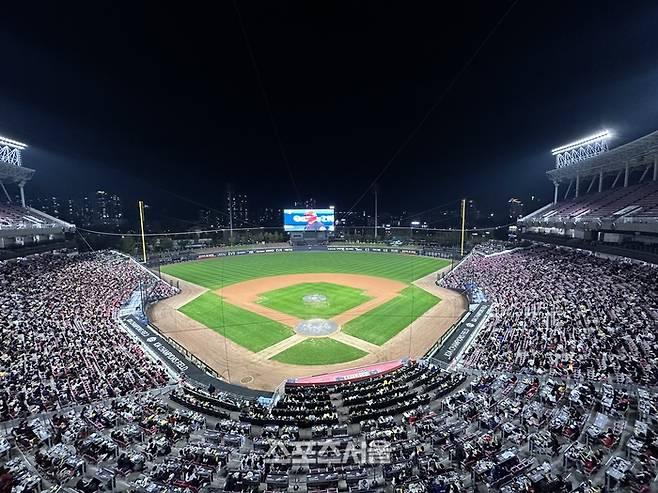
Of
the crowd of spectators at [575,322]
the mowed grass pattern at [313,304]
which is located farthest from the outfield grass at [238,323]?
the crowd of spectators at [575,322]

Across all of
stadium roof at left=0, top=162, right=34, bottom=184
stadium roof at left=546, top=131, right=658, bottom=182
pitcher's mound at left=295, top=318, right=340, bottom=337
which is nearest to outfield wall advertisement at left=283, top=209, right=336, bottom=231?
stadium roof at left=0, top=162, right=34, bottom=184

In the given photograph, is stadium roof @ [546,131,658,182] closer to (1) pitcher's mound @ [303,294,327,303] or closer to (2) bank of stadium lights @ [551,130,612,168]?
(2) bank of stadium lights @ [551,130,612,168]

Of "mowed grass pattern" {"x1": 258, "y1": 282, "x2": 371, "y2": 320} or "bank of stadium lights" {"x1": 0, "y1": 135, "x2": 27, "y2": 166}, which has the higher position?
"bank of stadium lights" {"x1": 0, "y1": 135, "x2": 27, "y2": 166}

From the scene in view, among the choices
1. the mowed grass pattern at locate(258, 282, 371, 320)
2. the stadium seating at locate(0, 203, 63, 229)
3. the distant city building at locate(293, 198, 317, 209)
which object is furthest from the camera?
the distant city building at locate(293, 198, 317, 209)

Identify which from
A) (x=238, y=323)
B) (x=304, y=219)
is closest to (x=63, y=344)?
(x=238, y=323)

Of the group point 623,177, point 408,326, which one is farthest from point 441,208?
point 408,326

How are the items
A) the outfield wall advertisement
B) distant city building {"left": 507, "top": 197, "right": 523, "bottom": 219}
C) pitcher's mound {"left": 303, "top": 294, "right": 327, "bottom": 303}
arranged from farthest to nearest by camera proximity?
distant city building {"left": 507, "top": 197, "right": 523, "bottom": 219} → the outfield wall advertisement → pitcher's mound {"left": 303, "top": 294, "right": 327, "bottom": 303}

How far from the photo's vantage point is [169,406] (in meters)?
15.4

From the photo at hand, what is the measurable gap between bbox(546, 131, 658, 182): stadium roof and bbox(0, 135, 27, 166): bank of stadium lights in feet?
287

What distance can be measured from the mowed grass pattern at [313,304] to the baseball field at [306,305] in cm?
11

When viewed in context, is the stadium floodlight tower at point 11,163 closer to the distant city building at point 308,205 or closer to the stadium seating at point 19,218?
the stadium seating at point 19,218

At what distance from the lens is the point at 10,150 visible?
163 feet

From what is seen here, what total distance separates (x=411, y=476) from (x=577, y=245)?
5089 cm

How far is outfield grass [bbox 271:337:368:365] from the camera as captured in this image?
73.9 feet
